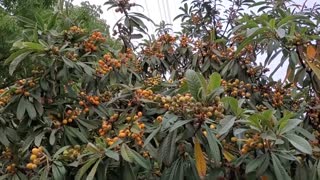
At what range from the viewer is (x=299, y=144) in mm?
1107

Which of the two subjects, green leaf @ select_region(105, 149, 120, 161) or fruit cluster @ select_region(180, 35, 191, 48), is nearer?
green leaf @ select_region(105, 149, 120, 161)

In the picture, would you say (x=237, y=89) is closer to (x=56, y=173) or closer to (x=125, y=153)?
(x=125, y=153)

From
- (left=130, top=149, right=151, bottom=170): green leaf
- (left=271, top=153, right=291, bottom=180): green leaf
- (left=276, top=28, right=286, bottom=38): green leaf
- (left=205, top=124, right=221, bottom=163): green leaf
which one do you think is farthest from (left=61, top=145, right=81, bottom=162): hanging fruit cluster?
(left=276, top=28, right=286, bottom=38): green leaf

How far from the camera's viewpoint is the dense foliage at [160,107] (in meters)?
1.16

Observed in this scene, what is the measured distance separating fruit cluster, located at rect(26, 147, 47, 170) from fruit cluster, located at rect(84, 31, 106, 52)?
0.65 m

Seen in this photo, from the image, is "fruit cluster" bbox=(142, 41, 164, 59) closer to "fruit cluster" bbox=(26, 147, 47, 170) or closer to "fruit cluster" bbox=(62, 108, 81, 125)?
"fruit cluster" bbox=(62, 108, 81, 125)

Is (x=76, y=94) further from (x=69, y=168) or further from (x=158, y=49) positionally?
(x=158, y=49)

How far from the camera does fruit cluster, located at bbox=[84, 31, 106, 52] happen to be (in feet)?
6.03

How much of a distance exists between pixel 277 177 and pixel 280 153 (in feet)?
0.25

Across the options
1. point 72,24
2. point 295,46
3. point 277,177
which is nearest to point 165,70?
point 72,24

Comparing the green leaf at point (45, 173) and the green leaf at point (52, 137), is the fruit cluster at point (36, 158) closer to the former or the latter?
the green leaf at point (45, 173)

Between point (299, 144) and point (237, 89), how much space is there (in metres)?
0.59

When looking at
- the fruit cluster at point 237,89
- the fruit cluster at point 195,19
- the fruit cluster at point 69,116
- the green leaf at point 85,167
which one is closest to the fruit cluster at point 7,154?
the fruit cluster at point 69,116

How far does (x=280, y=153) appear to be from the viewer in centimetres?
116
